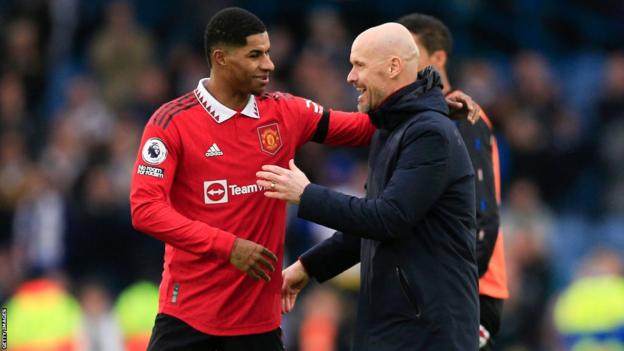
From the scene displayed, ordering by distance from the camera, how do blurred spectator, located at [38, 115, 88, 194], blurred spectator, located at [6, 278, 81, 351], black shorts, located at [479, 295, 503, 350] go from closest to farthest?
black shorts, located at [479, 295, 503, 350]
blurred spectator, located at [6, 278, 81, 351]
blurred spectator, located at [38, 115, 88, 194]

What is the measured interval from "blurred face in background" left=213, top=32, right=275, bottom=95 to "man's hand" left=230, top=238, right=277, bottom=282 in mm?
763

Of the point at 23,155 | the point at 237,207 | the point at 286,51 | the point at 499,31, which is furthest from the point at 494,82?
the point at 237,207

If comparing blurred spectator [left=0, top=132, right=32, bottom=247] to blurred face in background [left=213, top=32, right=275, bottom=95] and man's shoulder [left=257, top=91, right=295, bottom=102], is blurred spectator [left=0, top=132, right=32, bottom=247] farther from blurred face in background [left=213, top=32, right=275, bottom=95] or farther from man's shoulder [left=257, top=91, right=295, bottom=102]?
blurred face in background [left=213, top=32, right=275, bottom=95]

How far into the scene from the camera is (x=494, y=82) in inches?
542

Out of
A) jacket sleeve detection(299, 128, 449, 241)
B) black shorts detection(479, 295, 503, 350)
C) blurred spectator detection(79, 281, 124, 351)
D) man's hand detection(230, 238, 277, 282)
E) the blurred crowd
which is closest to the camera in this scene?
jacket sleeve detection(299, 128, 449, 241)

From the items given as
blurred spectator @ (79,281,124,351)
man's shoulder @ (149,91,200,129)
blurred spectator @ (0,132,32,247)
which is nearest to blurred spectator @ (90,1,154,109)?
blurred spectator @ (0,132,32,247)

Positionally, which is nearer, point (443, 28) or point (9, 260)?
point (443, 28)

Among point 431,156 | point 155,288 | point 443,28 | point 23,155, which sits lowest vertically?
point 155,288

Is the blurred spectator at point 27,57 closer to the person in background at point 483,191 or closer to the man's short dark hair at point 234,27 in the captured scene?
the person in background at point 483,191

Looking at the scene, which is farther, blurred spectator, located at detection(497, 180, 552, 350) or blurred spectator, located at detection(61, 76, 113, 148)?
blurred spectator, located at detection(61, 76, 113, 148)

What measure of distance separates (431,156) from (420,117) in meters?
0.20

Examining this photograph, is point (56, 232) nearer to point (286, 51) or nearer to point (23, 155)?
point (23, 155)

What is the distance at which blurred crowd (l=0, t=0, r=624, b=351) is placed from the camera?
12.3 meters

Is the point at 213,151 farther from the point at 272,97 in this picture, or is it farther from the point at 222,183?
the point at 272,97
